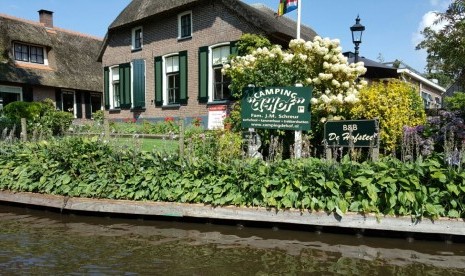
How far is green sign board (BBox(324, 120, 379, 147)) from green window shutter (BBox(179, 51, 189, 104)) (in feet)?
28.3

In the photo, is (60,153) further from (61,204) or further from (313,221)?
(313,221)

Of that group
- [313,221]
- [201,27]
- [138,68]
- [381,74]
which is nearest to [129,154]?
[313,221]

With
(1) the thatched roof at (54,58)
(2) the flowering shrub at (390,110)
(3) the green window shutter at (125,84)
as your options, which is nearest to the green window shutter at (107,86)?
(3) the green window shutter at (125,84)

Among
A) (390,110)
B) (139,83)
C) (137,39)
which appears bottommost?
(390,110)

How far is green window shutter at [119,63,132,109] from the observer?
1692cm

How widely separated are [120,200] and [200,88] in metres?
8.04

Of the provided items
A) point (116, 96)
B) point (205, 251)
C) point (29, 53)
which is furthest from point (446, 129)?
point (29, 53)

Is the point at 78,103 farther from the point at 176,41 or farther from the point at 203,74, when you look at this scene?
the point at 203,74

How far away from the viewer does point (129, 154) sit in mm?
6832

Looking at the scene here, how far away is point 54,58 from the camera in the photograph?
23.9 meters

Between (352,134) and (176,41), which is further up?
(176,41)

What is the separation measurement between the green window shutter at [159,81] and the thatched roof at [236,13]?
1.81m

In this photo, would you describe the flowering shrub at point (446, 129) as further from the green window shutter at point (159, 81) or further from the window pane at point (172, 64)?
the green window shutter at point (159, 81)

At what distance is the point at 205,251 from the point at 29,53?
22700 mm
